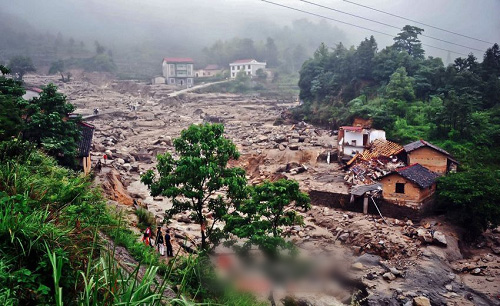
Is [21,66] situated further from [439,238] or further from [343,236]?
[439,238]

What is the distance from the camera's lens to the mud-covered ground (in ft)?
40.0

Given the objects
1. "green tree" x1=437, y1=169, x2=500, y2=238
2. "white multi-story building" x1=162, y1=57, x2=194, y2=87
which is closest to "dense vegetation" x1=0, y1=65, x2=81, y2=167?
"green tree" x1=437, y1=169, x2=500, y2=238

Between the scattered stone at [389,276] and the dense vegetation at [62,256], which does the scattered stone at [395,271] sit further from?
the dense vegetation at [62,256]

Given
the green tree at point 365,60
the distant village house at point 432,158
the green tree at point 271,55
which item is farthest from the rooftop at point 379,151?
the green tree at point 271,55

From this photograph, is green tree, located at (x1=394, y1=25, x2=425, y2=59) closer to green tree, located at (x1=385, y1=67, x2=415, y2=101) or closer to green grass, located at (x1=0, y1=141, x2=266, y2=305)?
green tree, located at (x1=385, y1=67, x2=415, y2=101)

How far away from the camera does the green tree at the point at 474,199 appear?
15.6 metres

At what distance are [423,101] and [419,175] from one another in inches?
761

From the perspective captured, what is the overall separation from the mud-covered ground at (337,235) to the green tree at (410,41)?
64.9ft

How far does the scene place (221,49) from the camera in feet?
277

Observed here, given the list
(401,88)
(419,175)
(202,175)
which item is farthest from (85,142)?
(401,88)

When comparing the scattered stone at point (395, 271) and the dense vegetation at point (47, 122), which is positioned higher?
the dense vegetation at point (47, 122)

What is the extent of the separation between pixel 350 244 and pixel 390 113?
18341mm

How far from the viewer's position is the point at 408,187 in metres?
17.6

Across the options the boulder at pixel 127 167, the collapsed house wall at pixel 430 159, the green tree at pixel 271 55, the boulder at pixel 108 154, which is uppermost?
the green tree at pixel 271 55
